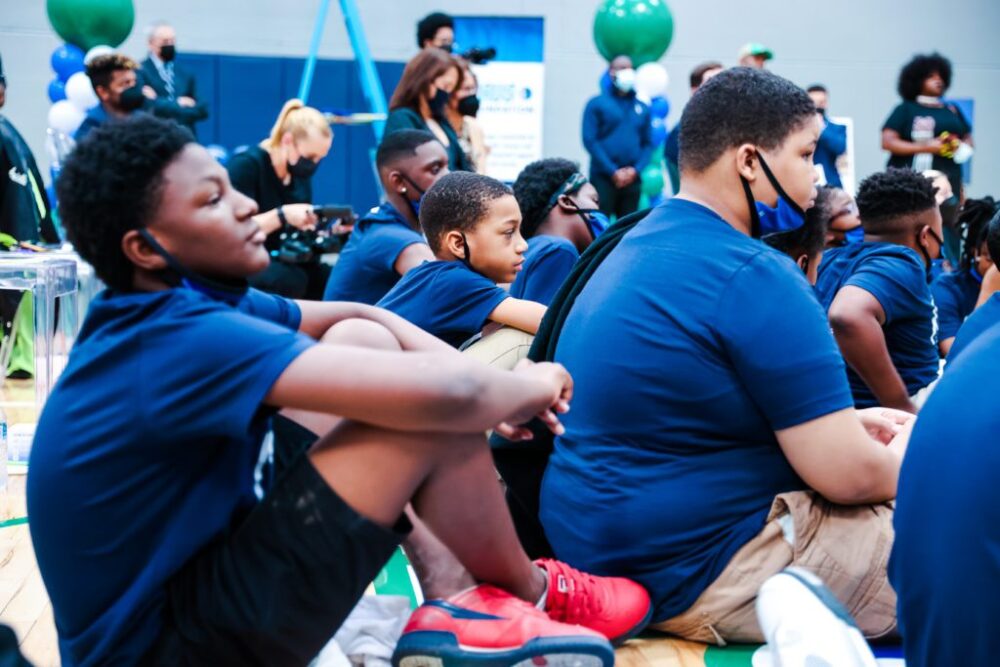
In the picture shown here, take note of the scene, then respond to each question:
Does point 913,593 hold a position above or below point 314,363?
below

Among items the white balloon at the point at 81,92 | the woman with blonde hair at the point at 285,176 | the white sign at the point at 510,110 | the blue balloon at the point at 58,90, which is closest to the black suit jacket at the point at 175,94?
the white balloon at the point at 81,92

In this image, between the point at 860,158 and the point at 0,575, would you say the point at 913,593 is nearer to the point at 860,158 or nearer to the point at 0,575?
the point at 0,575

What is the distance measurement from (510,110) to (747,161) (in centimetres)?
660

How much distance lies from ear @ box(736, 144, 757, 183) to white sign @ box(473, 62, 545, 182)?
255 inches

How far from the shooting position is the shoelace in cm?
194

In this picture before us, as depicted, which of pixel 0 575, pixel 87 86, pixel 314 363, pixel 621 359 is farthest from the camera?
pixel 87 86

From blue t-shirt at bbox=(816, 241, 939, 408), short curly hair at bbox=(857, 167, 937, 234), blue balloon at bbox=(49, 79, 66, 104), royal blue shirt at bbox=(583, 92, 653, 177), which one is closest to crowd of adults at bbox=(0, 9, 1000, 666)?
blue t-shirt at bbox=(816, 241, 939, 408)

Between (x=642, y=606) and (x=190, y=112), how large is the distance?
546 centimetres

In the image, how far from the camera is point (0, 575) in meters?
2.55

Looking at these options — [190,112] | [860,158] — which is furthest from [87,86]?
[860,158]

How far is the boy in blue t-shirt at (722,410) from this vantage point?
194 cm

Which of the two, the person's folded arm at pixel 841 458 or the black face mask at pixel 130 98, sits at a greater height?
the black face mask at pixel 130 98

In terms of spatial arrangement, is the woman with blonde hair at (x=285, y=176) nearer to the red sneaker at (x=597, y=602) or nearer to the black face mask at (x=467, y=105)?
the black face mask at (x=467, y=105)

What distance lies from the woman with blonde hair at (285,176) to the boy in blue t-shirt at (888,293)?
232cm
